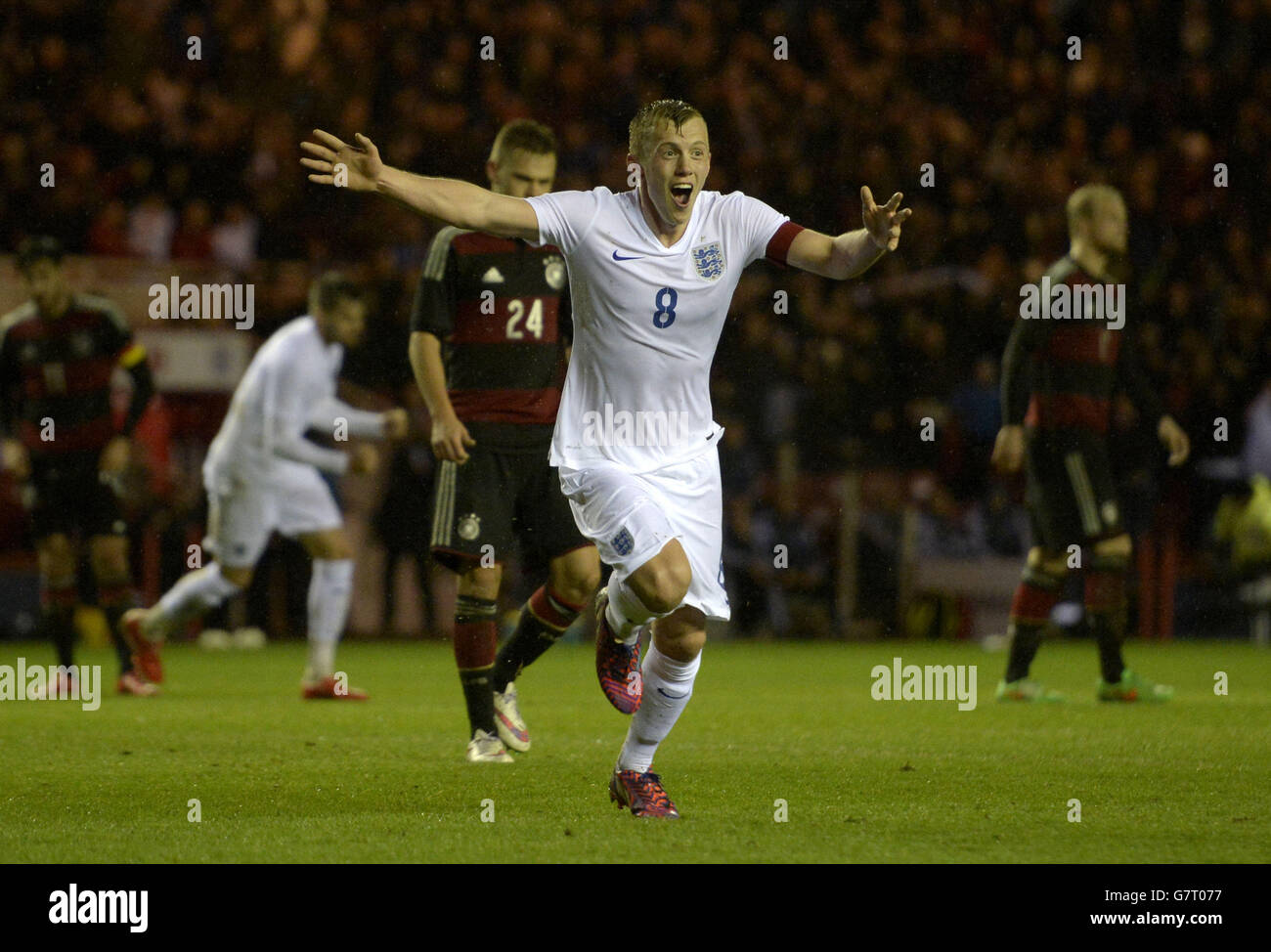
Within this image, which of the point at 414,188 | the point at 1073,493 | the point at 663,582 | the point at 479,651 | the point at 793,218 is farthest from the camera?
the point at 793,218

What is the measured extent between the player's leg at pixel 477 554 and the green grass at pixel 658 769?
208 mm

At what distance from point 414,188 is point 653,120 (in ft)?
2.53

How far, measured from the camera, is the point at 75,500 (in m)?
9.88

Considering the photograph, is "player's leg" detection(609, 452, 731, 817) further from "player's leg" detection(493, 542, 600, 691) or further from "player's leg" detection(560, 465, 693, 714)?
"player's leg" detection(493, 542, 600, 691)

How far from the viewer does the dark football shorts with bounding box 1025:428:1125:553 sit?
909cm

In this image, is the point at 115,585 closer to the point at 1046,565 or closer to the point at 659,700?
the point at 1046,565

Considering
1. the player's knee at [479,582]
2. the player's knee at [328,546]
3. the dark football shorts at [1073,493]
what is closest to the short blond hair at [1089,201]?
the dark football shorts at [1073,493]

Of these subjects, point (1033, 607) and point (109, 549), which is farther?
point (109, 549)

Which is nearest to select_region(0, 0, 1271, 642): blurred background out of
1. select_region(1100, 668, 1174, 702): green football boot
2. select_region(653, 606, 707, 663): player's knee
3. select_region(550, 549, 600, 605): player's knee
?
select_region(1100, 668, 1174, 702): green football boot

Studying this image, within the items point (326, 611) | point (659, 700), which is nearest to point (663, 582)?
point (659, 700)

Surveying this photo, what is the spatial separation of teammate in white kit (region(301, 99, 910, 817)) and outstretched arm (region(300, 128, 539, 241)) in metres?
0.04

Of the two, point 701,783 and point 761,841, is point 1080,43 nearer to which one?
point 701,783

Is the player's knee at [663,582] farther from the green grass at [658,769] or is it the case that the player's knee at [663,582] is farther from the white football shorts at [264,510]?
the white football shorts at [264,510]

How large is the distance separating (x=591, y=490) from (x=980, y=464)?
34.6ft
